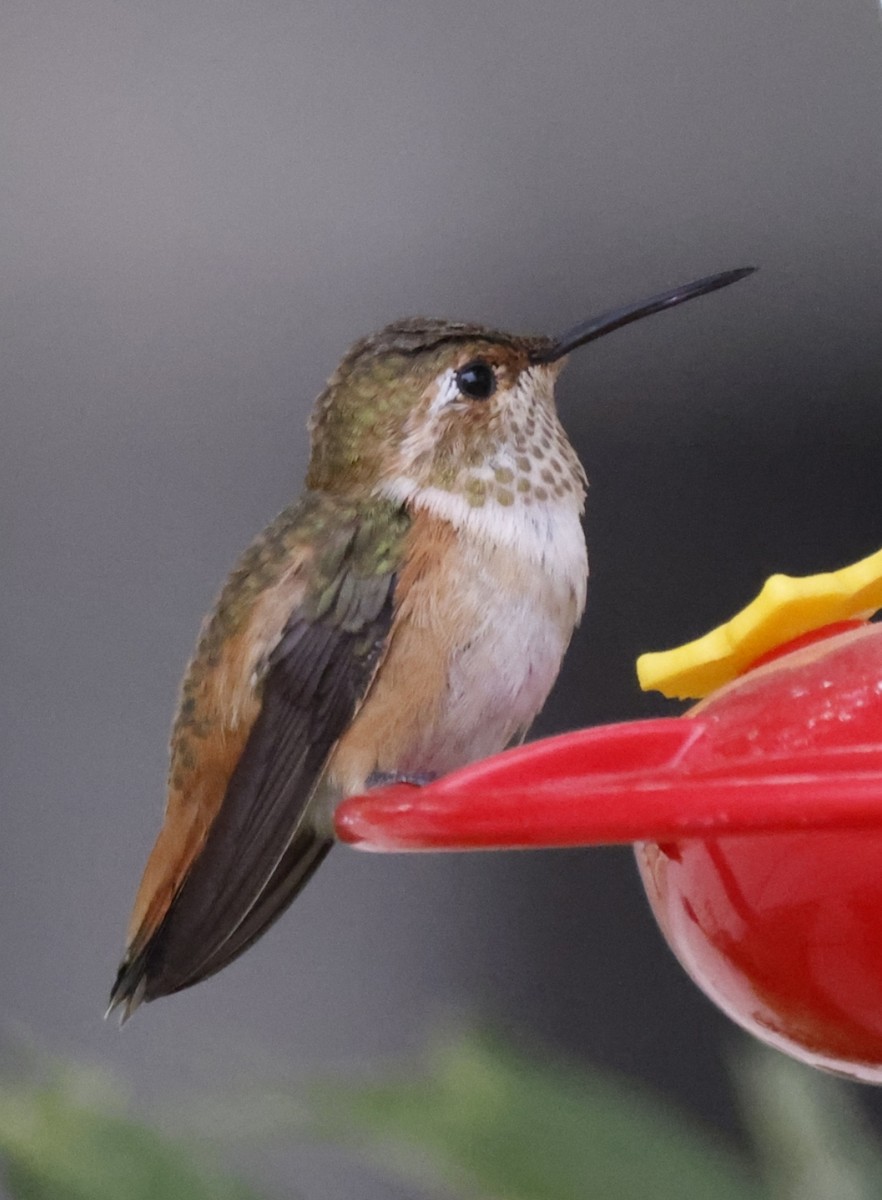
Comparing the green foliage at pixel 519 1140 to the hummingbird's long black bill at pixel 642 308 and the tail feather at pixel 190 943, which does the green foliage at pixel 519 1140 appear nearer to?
the tail feather at pixel 190 943

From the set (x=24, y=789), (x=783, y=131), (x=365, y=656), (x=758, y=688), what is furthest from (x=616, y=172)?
(x=758, y=688)

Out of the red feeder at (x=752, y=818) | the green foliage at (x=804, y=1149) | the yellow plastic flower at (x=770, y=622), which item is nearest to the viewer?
the red feeder at (x=752, y=818)

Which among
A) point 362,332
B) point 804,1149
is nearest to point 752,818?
point 804,1149

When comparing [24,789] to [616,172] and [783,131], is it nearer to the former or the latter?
[616,172]

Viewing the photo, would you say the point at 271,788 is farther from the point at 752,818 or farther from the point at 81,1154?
the point at 752,818

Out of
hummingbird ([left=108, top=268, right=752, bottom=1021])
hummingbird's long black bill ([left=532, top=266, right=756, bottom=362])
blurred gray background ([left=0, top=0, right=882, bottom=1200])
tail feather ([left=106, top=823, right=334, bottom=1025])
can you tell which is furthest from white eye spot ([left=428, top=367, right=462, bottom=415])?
blurred gray background ([left=0, top=0, right=882, bottom=1200])

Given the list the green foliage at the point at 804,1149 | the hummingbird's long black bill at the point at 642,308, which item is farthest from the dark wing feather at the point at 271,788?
the green foliage at the point at 804,1149
